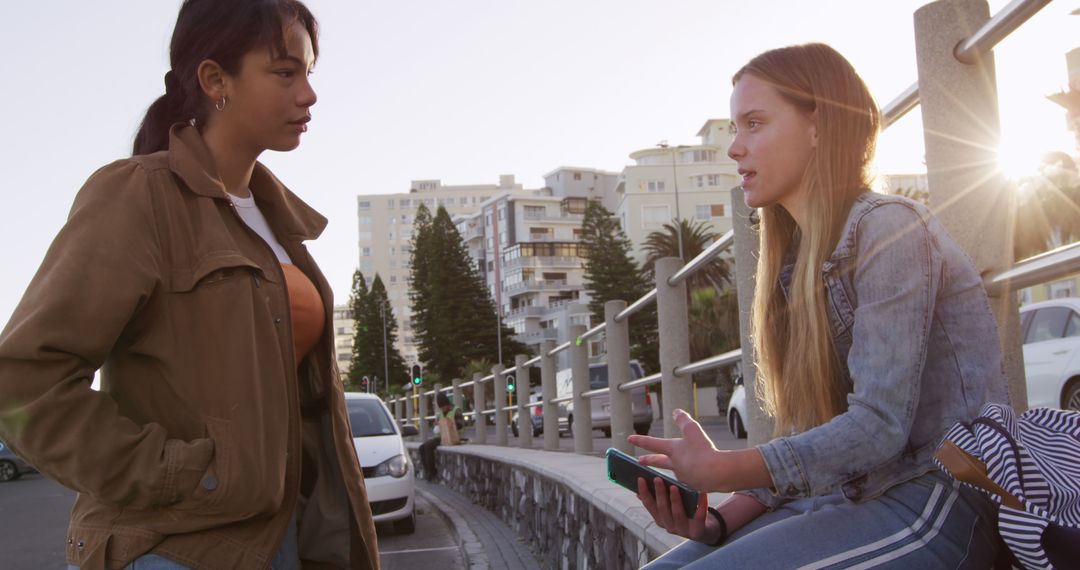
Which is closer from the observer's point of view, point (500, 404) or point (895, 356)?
point (895, 356)

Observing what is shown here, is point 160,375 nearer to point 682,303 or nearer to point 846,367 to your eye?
point 846,367

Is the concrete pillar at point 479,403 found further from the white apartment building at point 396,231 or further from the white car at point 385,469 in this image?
the white apartment building at point 396,231

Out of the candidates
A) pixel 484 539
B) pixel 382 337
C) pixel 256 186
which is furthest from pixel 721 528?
pixel 382 337

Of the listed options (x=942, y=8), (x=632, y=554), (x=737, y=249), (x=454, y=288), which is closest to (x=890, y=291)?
(x=942, y=8)

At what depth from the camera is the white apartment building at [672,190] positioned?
93938 mm

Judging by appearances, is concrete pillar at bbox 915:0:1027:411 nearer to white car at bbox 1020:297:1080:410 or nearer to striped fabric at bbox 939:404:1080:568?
striped fabric at bbox 939:404:1080:568

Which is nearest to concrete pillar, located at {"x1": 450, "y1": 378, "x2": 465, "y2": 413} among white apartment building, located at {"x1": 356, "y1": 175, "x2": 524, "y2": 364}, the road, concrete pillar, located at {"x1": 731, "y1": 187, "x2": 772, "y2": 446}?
the road

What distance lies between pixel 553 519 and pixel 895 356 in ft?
17.8

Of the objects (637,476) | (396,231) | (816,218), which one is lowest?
(637,476)

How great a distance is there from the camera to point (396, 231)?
148 m

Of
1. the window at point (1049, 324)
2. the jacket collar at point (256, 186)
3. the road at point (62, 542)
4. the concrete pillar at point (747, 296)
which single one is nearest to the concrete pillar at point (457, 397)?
the road at point (62, 542)

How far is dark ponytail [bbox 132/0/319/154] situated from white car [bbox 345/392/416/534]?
8.44 m

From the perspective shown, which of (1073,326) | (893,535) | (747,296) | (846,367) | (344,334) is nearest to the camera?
(893,535)

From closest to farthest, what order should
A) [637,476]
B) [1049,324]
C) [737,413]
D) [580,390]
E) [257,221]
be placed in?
[637,476] → [257,221] → [580,390] → [1049,324] → [737,413]
